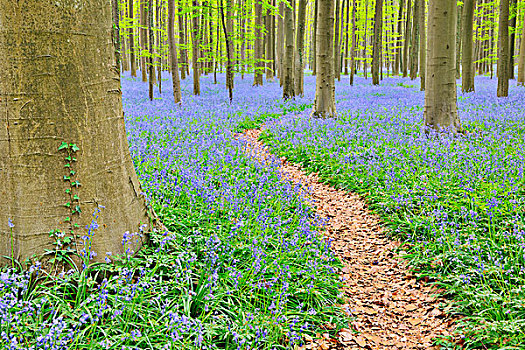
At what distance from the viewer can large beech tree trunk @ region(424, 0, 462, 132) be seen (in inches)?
351

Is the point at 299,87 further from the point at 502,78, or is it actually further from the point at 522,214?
the point at 522,214

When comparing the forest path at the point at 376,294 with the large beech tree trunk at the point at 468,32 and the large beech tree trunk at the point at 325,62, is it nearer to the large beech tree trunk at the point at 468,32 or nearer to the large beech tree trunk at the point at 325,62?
the large beech tree trunk at the point at 325,62

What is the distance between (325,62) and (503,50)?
8.29 m

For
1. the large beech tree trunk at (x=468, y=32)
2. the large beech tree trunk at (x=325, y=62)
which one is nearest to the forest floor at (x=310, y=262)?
the large beech tree trunk at (x=325, y=62)

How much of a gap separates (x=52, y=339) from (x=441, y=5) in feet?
33.1

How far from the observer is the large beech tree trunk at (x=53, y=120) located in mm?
2889

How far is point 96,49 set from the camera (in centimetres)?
317

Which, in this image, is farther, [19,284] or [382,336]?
[382,336]

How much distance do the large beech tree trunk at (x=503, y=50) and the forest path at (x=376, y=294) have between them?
41.1 ft

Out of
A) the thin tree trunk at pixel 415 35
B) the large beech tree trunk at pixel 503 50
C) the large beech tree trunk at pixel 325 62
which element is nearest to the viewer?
the large beech tree trunk at pixel 325 62

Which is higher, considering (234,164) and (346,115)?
(346,115)

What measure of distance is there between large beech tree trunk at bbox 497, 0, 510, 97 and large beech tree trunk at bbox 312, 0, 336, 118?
777cm

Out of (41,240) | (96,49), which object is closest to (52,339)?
(41,240)

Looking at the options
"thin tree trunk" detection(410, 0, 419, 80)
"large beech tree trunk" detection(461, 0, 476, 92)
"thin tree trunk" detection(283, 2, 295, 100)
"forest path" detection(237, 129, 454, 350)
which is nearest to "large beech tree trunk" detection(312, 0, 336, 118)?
"thin tree trunk" detection(283, 2, 295, 100)
